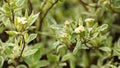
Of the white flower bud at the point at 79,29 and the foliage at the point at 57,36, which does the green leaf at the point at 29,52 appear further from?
the white flower bud at the point at 79,29

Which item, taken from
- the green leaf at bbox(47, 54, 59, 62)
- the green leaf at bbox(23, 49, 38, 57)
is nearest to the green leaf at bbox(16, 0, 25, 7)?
the green leaf at bbox(23, 49, 38, 57)

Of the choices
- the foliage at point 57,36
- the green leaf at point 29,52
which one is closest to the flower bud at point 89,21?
the foliage at point 57,36

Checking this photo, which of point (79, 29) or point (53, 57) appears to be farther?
point (53, 57)

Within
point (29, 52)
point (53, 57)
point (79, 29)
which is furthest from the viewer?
point (53, 57)

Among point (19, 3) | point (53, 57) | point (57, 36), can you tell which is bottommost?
point (53, 57)

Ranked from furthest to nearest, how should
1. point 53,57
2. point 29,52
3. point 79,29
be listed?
point 53,57, point 29,52, point 79,29

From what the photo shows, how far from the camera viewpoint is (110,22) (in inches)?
51.2

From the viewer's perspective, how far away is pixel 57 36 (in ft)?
3.33

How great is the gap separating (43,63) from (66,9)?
0.61 meters

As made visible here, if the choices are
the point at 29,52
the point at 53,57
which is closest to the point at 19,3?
the point at 29,52

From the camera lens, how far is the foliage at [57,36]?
96 cm

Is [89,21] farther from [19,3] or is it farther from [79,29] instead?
[19,3]

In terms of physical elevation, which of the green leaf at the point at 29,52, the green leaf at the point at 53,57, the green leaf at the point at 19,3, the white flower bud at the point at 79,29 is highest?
the green leaf at the point at 19,3

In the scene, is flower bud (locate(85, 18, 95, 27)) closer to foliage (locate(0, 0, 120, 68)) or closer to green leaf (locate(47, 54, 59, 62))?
foliage (locate(0, 0, 120, 68))
